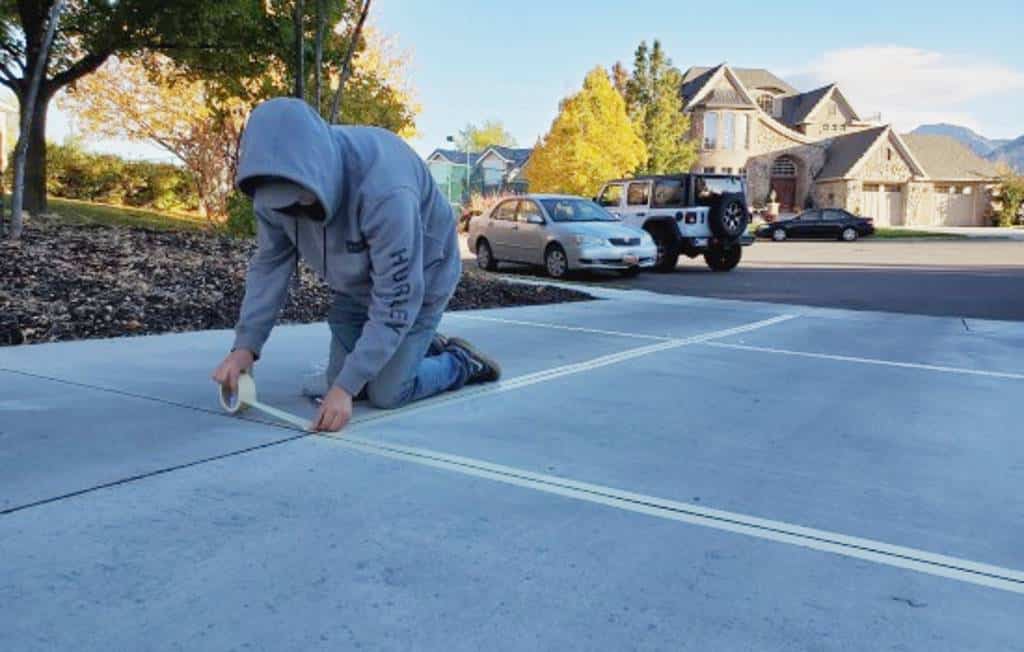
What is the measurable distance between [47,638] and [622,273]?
13898 mm

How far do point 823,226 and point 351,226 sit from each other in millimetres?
34748

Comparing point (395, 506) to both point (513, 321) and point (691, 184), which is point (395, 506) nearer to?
point (513, 321)

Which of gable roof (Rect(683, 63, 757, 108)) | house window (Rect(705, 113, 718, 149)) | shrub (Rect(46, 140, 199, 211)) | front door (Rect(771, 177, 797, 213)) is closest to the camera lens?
shrub (Rect(46, 140, 199, 211))

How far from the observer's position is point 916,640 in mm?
1931

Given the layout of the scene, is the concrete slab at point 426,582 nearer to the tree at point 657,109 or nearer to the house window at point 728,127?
the tree at point 657,109

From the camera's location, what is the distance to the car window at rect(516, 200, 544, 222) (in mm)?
14562

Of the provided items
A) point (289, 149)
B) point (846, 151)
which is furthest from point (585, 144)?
point (289, 149)

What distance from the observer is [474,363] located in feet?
14.6

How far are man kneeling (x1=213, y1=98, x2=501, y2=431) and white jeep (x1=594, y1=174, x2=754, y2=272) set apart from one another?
495 inches

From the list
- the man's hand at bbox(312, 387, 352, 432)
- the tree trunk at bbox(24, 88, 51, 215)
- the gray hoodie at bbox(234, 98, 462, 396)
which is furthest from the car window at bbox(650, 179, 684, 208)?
the man's hand at bbox(312, 387, 352, 432)

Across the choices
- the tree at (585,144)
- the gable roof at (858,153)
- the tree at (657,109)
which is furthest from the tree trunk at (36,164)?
the gable roof at (858,153)

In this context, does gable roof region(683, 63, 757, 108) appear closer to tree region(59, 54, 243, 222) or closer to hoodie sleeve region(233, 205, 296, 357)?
tree region(59, 54, 243, 222)

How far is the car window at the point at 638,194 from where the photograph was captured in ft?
54.6

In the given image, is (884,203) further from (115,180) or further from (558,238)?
(115,180)
